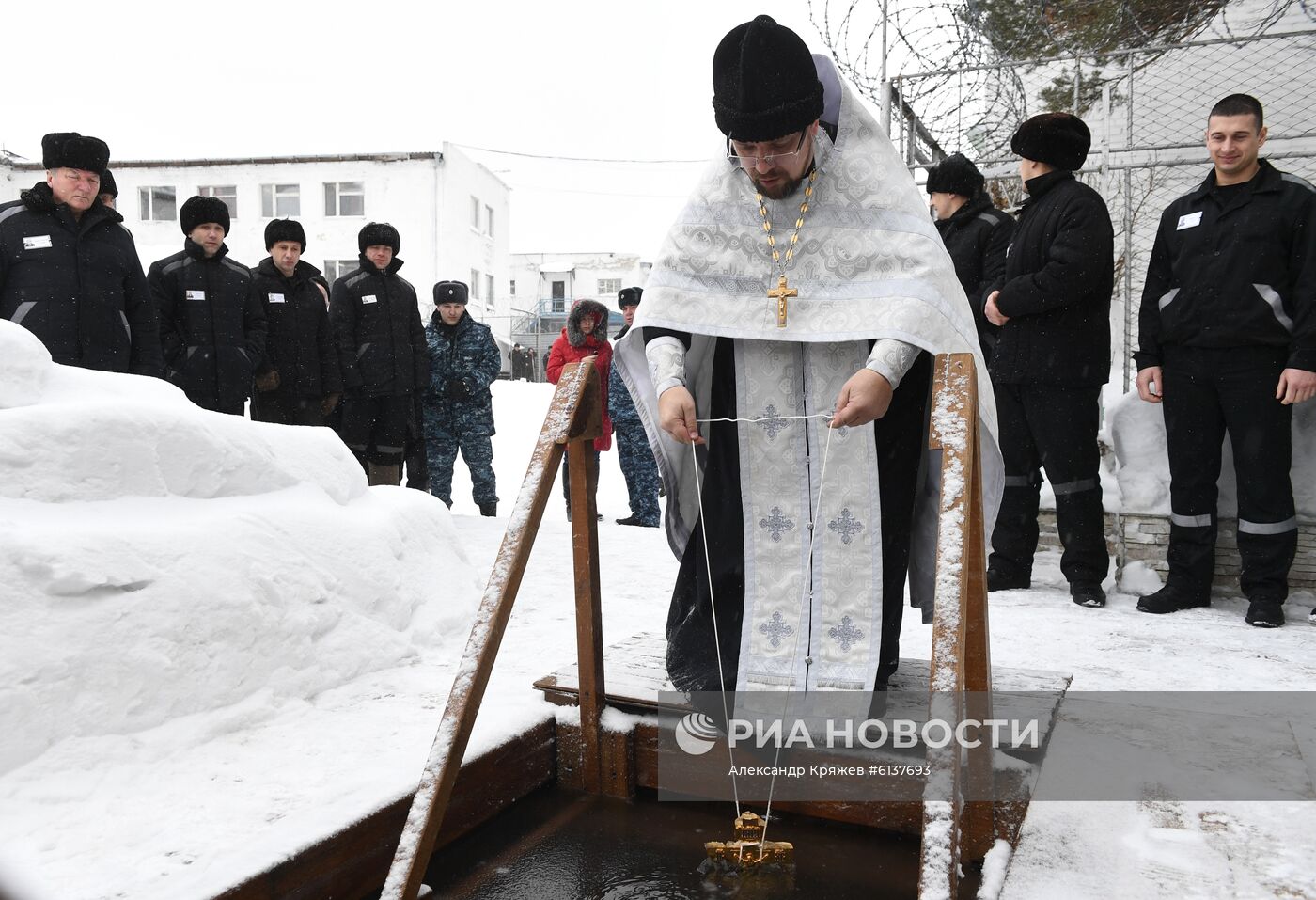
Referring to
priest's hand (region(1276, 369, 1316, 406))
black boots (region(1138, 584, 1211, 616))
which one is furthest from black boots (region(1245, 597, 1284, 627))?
priest's hand (region(1276, 369, 1316, 406))

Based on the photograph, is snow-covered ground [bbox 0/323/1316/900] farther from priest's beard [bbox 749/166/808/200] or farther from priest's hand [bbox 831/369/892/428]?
priest's beard [bbox 749/166/808/200]

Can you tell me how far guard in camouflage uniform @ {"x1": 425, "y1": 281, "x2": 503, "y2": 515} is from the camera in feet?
24.3

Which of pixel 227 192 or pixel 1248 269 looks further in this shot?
pixel 227 192

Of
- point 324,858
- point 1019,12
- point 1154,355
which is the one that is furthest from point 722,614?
point 1019,12

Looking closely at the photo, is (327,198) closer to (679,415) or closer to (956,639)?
(679,415)

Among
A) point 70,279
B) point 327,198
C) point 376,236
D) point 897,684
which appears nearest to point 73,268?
point 70,279

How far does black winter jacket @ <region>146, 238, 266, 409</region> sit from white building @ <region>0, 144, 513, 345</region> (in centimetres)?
2112

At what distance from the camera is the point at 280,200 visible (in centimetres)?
2819

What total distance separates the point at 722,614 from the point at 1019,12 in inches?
278

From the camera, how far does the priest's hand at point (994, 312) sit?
4848 millimetres

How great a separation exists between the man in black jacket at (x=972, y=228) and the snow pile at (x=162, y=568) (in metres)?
3.18

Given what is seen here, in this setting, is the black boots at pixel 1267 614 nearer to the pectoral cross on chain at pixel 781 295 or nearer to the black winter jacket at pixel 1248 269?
the black winter jacket at pixel 1248 269

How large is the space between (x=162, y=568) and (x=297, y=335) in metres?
3.89

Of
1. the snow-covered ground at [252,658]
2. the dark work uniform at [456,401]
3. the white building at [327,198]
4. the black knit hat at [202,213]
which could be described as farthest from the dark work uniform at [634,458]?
the white building at [327,198]
